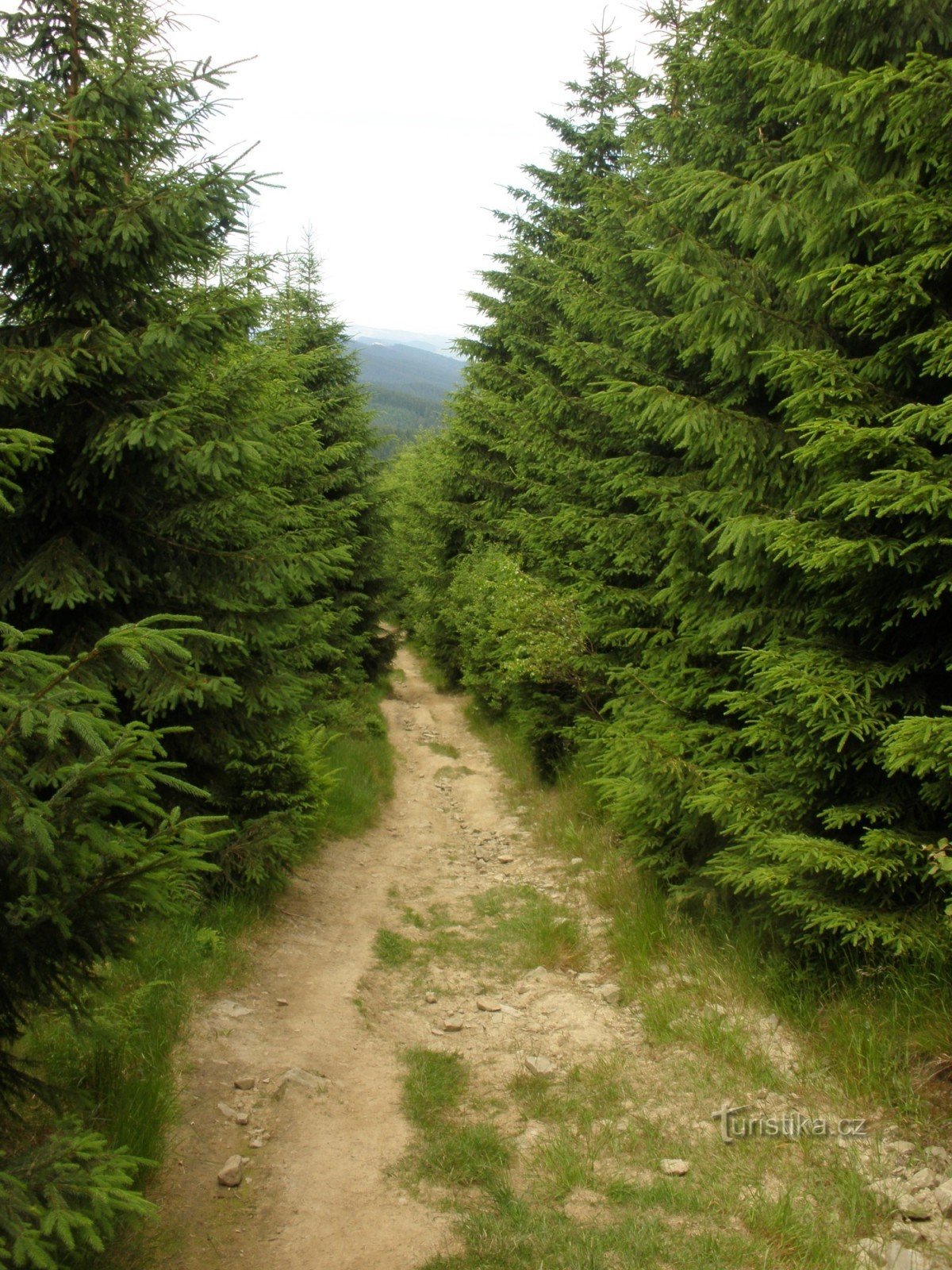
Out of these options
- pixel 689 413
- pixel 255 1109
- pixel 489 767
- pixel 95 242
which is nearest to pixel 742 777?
pixel 689 413

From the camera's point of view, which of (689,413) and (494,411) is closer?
(689,413)

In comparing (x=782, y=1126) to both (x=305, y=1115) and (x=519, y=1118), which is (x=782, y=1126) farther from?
(x=305, y=1115)

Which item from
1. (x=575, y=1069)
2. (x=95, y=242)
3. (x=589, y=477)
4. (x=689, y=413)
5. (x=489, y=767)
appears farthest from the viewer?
(x=489, y=767)

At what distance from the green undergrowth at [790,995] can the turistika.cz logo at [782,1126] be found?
0.20 m

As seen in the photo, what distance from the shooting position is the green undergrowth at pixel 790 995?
14.2 ft

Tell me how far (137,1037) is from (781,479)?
584cm

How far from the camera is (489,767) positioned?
14.8m

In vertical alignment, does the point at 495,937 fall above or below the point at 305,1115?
below

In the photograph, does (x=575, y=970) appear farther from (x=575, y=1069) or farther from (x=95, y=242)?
(x=95, y=242)

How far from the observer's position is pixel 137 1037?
482cm

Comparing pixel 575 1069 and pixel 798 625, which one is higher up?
pixel 798 625

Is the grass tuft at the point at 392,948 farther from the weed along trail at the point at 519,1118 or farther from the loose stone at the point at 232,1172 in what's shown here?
the loose stone at the point at 232,1172

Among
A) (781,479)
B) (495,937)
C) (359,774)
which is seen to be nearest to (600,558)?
(781,479)

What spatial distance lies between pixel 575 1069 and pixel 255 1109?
204cm
